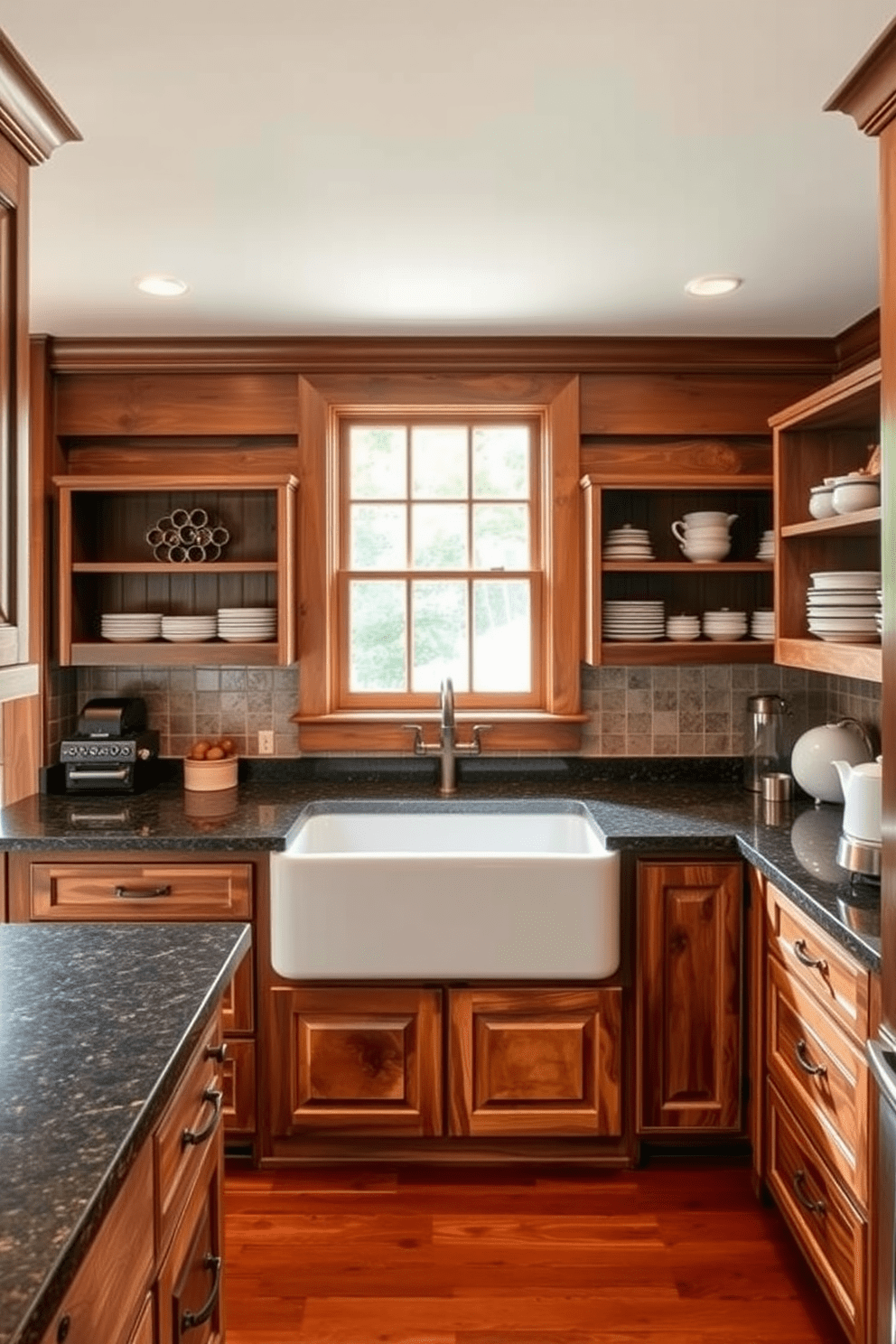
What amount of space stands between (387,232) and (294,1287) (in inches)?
98.1

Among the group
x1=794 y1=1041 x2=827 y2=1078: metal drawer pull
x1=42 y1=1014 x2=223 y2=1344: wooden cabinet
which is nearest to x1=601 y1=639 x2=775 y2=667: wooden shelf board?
x1=794 y1=1041 x2=827 y2=1078: metal drawer pull

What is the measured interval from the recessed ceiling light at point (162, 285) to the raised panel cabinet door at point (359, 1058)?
197cm

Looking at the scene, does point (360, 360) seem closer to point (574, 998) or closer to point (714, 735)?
point (714, 735)

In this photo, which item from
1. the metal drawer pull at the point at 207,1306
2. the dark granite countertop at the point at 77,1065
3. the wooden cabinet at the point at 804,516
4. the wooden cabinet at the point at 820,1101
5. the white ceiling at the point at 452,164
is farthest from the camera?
the wooden cabinet at the point at 804,516

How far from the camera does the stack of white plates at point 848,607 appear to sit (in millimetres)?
2363

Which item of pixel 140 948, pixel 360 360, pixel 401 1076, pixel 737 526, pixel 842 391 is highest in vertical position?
pixel 360 360

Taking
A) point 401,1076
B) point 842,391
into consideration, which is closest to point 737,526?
point 842,391

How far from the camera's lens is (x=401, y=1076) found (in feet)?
8.47

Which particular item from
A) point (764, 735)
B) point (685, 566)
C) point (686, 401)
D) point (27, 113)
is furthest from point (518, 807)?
point (27, 113)

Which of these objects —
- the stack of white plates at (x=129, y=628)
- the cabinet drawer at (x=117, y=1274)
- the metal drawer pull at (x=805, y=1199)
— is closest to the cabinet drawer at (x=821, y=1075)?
the metal drawer pull at (x=805, y=1199)

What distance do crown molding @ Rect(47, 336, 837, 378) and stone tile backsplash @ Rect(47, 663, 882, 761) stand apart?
3.36ft

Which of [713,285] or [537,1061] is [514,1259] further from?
[713,285]

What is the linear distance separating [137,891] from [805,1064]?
1.73 m

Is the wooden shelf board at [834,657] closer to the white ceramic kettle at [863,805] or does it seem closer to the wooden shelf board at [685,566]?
the white ceramic kettle at [863,805]
